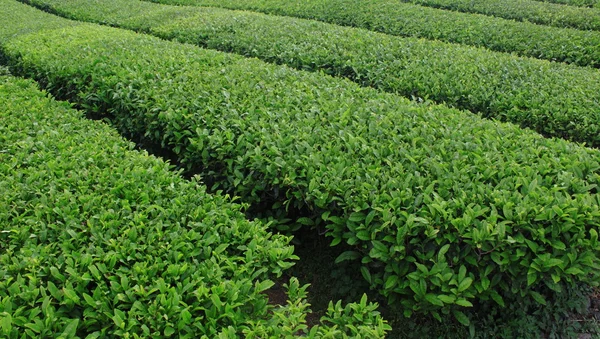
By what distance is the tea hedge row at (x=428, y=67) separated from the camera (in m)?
5.01

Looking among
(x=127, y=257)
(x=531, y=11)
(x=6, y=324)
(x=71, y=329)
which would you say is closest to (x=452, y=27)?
(x=531, y=11)

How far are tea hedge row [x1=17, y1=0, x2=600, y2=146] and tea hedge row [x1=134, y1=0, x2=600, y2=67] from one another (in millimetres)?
1282

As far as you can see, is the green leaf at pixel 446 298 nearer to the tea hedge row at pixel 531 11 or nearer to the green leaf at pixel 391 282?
the green leaf at pixel 391 282

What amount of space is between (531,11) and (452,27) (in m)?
2.61

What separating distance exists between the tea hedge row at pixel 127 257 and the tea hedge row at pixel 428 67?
106 inches

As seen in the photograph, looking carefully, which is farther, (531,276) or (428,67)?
(428,67)

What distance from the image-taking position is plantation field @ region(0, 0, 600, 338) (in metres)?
2.51

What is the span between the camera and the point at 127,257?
2584 millimetres

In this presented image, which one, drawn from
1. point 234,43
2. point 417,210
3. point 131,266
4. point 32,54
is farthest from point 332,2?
point 131,266

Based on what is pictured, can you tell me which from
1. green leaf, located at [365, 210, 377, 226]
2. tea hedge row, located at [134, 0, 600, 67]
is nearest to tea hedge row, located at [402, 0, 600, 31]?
tea hedge row, located at [134, 0, 600, 67]

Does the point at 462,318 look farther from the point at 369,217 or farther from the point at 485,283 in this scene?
the point at 369,217

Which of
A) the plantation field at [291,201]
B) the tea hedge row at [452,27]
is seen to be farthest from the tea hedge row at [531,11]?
the plantation field at [291,201]

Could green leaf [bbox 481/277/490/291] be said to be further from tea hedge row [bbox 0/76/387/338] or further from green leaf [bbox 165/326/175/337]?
green leaf [bbox 165/326/175/337]

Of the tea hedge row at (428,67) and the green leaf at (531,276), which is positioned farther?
the tea hedge row at (428,67)
